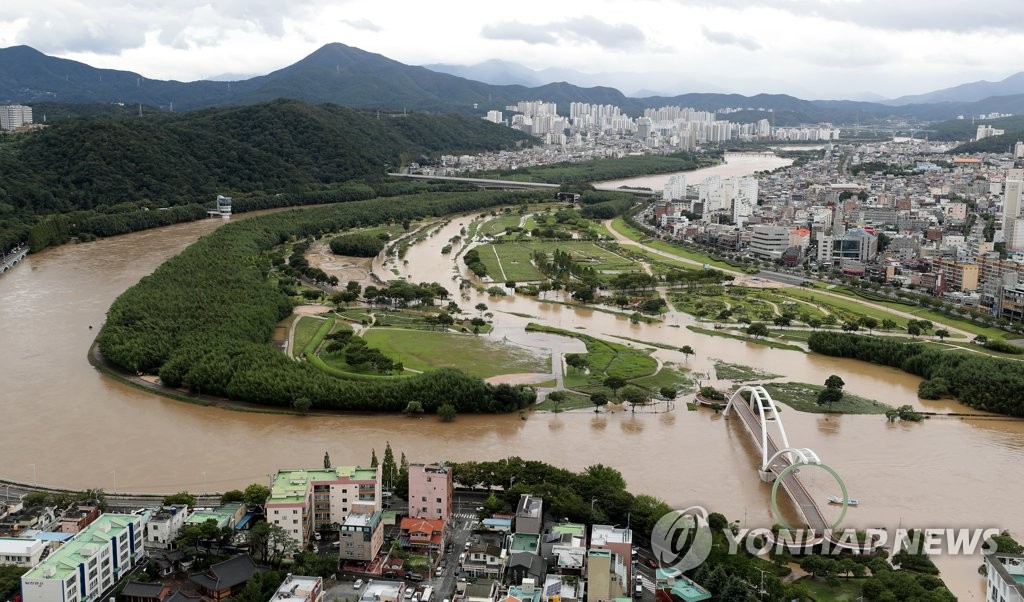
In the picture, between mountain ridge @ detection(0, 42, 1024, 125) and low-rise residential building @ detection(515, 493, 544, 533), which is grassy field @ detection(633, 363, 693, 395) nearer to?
low-rise residential building @ detection(515, 493, 544, 533)

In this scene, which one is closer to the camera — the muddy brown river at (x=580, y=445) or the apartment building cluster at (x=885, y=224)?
the muddy brown river at (x=580, y=445)

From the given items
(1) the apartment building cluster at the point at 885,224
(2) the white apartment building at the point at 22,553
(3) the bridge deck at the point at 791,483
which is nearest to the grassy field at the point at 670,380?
(3) the bridge deck at the point at 791,483

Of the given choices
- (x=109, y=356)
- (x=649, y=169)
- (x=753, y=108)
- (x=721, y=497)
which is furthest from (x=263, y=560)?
(x=753, y=108)

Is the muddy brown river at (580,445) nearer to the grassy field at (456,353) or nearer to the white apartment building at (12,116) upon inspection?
the grassy field at (456,353)

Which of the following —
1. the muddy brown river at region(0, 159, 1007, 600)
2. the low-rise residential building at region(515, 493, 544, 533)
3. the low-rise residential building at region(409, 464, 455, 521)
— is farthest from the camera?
the muddy brown river at region(0, 159, 1007, 600)

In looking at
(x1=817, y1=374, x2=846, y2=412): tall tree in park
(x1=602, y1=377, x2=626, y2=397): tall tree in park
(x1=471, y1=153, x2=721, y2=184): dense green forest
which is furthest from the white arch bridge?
(x1=471, y1=153, x2=721, y2=184): dense green forest

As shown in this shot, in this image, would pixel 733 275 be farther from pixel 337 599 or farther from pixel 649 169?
pixel 649 169
